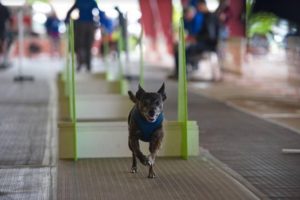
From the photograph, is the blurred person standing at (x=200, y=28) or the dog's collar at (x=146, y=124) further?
the blurred person standing at (x=200, y=28)

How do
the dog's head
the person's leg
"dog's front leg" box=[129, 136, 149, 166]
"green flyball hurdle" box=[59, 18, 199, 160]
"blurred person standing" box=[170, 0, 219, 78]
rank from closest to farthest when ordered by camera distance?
the dog's head, "dog's front leg" box=[129, 136, 149, 166], "green flyball hurdle" box=[59, 18, 199, 160], "blurred person standing" box=[170, 0, 219, 78], the person's leg

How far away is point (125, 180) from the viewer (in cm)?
550

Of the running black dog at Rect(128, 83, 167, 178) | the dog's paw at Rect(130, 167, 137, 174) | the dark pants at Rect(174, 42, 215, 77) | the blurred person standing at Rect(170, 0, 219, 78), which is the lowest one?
the dog's paw at Rect(130, 167, 137, 174)

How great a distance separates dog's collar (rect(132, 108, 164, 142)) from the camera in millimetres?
5566

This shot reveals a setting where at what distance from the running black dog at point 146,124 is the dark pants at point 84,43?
10576 millimetres

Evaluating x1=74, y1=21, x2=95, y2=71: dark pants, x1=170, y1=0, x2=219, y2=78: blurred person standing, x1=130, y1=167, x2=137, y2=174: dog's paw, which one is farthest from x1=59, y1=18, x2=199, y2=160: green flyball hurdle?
x1=74, y1=21, x2=95, y2=71: dark pants

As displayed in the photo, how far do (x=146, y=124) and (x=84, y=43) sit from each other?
11.4 metres

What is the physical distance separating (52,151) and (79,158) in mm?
464

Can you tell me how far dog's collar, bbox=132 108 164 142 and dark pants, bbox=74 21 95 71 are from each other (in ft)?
34.8

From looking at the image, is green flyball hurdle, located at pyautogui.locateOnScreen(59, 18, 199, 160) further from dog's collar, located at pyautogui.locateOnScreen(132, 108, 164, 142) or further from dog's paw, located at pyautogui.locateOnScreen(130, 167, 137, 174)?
dog's collar, located at pyautogui.locateOnScreen(132, 108, 164, 142)

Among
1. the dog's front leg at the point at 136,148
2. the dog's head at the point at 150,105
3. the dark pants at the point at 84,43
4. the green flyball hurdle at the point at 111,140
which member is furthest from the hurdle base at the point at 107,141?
the dark pants at the point at 84,43

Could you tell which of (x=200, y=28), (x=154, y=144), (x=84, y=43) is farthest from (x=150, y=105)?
(x=84, y=43)

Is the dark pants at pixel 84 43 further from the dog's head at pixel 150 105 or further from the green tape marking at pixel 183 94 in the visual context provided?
the dog's head at pixel 150 105

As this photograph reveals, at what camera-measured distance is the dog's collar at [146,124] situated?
5.57 meters
